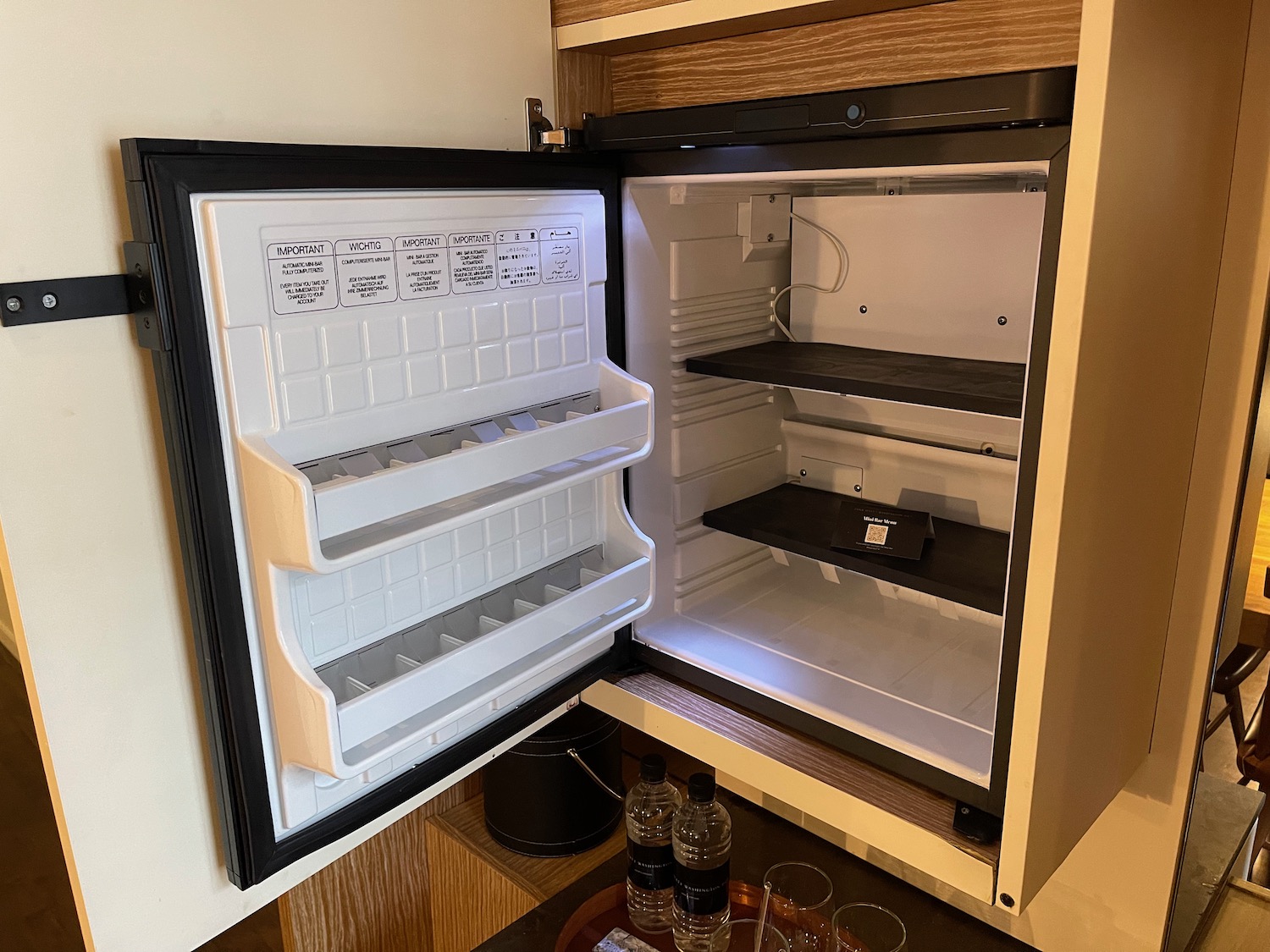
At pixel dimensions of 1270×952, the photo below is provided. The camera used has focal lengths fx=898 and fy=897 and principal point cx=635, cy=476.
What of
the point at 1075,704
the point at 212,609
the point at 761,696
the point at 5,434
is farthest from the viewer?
the point at 761,696

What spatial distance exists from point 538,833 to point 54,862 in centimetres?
102

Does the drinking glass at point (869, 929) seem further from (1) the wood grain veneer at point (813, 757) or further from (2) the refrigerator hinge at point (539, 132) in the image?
(2) the refrigerator hinge at point (539, 132)

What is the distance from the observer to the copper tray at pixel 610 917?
1314mm

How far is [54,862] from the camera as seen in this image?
1777 millimetres

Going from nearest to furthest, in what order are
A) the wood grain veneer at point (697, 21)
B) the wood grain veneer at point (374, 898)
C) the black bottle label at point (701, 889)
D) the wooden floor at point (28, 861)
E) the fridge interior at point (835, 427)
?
the wood grain veneer at point (697, 21) → the fridge interior at point (835, 427) → the black bottle label at point (701, 889) → the wood grain veneer at point (374, 898) → the wooden floor at point (28, 861)

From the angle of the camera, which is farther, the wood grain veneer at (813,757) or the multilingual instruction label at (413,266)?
the wood grain veneer at (813,757)

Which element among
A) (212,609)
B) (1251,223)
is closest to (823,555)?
(1251,223)

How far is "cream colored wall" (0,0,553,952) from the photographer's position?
0.70 meters

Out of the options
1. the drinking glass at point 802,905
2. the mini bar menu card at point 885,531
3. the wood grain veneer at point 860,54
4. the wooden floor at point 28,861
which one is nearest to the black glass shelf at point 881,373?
the mini bar menu card at point 885,531

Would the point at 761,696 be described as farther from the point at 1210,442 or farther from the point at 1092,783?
the point at 1210,442

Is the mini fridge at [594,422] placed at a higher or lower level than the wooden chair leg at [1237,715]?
higher

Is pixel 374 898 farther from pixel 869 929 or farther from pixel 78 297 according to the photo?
pixel 78 297

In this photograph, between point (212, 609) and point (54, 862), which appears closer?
point (212, 609)

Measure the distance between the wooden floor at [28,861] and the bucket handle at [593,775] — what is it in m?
1.02
